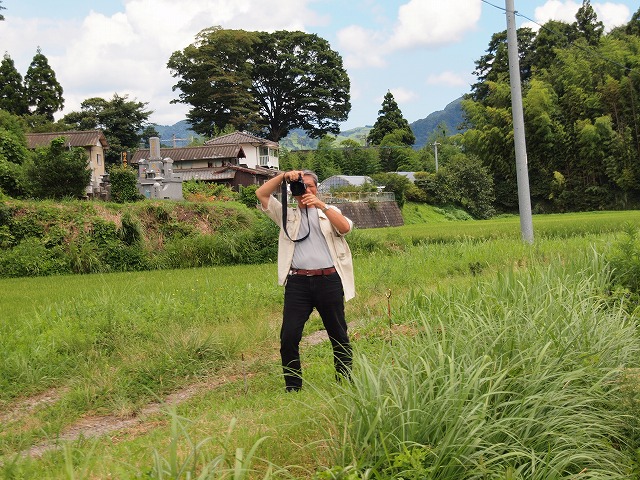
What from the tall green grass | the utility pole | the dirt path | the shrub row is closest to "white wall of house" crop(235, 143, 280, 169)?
the shrub row

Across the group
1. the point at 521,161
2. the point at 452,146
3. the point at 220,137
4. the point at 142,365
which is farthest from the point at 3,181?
the point at 452,146

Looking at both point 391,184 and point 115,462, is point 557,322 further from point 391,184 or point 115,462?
point 391,184

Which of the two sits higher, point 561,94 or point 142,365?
point 561,94

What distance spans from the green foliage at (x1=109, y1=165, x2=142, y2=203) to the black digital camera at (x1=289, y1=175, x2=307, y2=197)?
781 inches

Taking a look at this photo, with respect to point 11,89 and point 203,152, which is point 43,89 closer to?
point 11,89

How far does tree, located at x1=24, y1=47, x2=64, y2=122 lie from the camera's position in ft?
185

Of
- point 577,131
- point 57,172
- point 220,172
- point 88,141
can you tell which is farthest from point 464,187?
point 57,172

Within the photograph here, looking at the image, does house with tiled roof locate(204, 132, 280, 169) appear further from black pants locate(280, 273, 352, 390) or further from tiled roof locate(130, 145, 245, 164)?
black pants locate(280, 273, 352, 390)

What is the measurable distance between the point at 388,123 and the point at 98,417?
66.4 metres

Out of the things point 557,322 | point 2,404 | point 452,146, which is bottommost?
point 2,404

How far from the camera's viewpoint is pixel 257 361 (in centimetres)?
717

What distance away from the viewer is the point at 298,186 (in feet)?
18.3

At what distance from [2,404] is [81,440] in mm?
2112

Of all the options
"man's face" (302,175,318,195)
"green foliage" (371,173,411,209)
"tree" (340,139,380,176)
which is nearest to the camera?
"man's face" (302,175,318,195)
